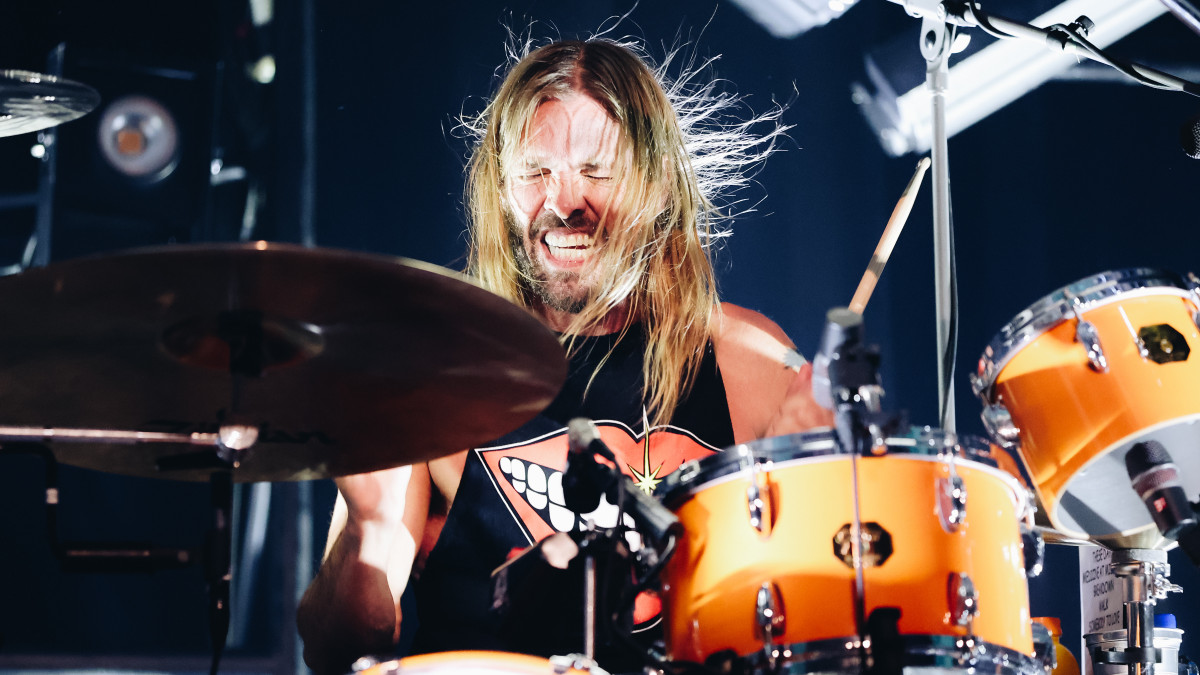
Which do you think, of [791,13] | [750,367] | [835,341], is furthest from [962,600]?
[791,13]

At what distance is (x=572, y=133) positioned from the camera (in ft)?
7.51

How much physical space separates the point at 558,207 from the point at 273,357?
3.68ft

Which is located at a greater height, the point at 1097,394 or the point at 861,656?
the point at 1097,394

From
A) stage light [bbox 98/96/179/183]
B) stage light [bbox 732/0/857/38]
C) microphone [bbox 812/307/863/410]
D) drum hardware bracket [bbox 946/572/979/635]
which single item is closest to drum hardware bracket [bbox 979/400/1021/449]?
drum hardware bracket [bbox 946/572/979/635]

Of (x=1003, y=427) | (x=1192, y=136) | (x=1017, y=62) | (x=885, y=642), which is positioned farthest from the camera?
(x=1017, y=62)

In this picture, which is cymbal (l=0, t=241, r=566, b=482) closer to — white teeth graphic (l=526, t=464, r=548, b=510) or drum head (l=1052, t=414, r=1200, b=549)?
white teeth graphic (l=526, t=464, r=548, b=510)

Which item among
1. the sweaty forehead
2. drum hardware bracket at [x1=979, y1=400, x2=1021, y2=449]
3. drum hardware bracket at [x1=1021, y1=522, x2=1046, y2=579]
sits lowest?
drum hardware bracket at [x1=1021, y1=522, x2=1046, y2=579]

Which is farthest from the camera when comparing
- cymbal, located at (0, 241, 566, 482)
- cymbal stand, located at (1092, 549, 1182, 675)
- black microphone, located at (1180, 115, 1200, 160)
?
cymbal stand, located at (1092, 549, 1182, 675)

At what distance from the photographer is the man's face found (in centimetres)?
226

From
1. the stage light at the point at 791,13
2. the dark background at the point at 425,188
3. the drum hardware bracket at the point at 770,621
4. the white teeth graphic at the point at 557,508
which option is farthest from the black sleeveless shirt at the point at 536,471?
the stage light at the point at 791,13

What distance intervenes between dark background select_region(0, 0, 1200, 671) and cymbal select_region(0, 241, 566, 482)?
9cm

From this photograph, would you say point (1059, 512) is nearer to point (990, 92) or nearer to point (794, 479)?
point (794, 479)

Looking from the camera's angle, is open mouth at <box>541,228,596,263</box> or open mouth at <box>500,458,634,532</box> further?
open mouth at <box>541,228,596,263</box>

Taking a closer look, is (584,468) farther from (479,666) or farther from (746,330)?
(746,330)
